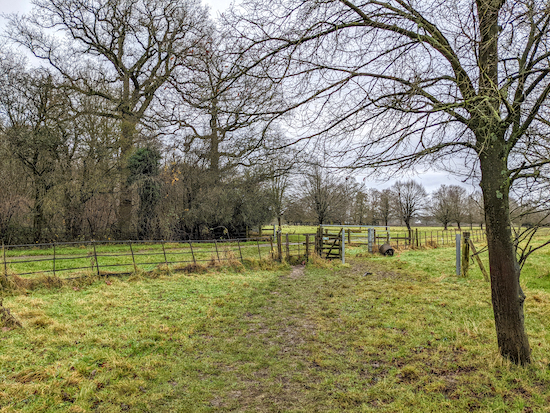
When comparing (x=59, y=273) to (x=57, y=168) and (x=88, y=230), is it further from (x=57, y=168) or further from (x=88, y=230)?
(x=57, y=168)

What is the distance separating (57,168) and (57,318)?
1451 cm

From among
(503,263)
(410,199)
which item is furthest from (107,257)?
(410,199)

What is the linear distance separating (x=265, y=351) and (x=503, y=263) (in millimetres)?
3592

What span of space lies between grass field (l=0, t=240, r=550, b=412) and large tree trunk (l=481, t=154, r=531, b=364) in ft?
0.81

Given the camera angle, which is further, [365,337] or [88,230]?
[88,230]

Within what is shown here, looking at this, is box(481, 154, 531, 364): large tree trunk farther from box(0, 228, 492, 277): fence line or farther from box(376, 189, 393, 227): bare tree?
box(376, 189, 393, 227): bare tree

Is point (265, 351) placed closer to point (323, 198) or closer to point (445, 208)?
point (323, 198)

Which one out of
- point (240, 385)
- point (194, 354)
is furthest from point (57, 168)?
point (240, 385)

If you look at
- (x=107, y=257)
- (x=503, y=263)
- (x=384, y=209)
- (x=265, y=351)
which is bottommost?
(x=265, y=351)

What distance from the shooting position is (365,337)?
5.42 meters

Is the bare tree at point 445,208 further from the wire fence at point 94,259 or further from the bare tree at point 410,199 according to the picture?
the wire fence at point 94,259

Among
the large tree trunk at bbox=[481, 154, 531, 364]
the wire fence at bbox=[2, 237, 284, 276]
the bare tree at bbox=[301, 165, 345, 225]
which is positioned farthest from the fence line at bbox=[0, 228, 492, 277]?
the bare tree at bbox=[301, 165, 345, 225]

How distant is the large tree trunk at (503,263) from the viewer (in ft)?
12.5

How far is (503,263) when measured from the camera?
3857mm
